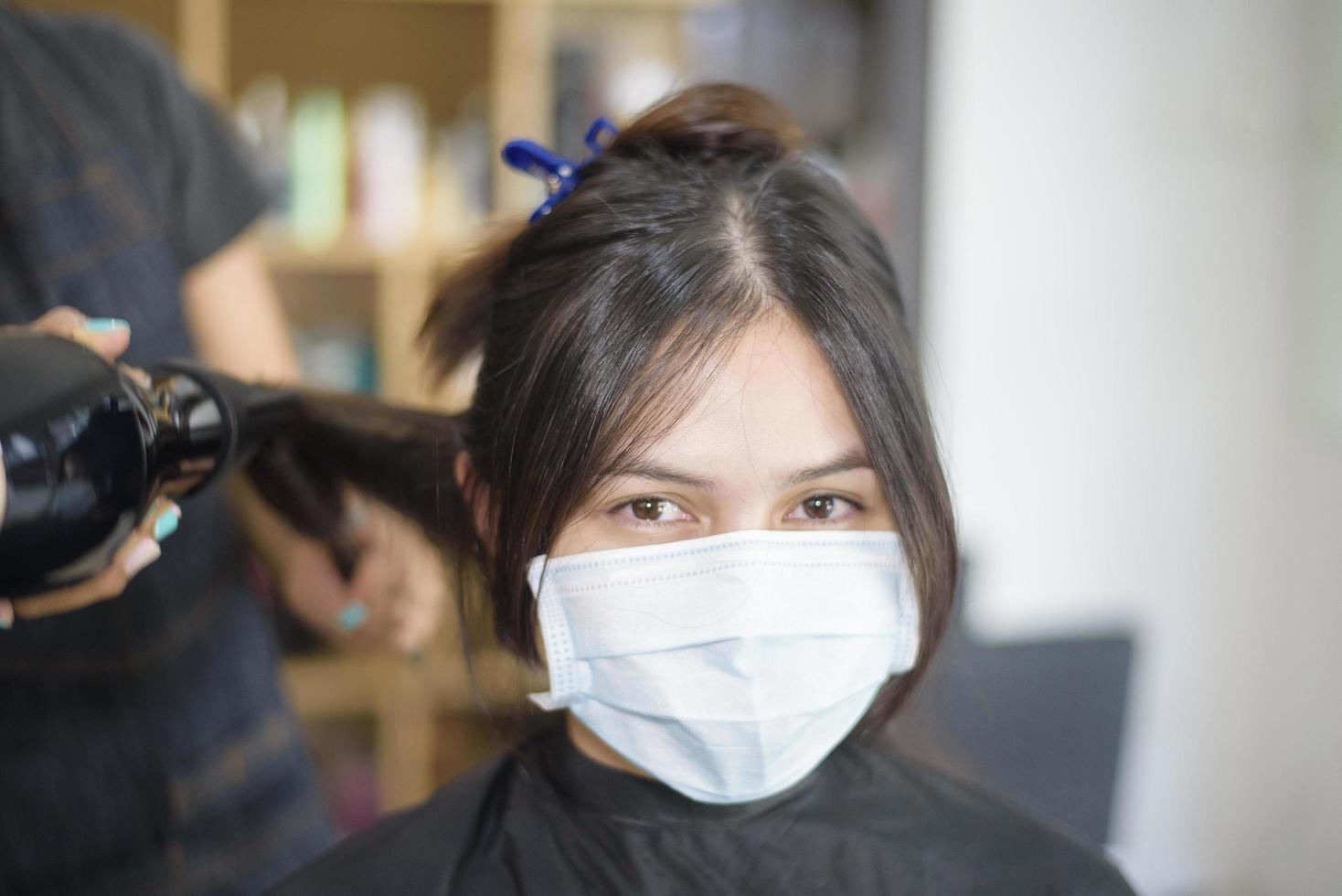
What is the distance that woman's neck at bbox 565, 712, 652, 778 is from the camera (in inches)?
36.5

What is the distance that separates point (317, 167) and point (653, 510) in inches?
68.2

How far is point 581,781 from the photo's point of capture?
3.09ft

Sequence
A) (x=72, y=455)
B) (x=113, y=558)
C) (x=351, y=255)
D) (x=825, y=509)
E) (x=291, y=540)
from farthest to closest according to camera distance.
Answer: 1. (x=351, y=255)
2. (x=291, y=540)
3. (x=825, y=509)
4. (x=113, y=558)
5. (x=72, y=455)

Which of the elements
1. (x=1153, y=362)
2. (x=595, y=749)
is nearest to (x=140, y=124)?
(x=595, y=749)

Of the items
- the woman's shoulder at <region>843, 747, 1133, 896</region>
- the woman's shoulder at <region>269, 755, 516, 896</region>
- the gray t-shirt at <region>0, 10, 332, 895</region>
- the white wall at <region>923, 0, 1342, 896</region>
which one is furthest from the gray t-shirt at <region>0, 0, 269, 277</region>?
the white wall at <region>923, 0, 1342, 896</region>

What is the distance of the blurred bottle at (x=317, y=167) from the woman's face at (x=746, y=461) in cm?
165

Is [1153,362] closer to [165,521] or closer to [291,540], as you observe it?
[291,540]

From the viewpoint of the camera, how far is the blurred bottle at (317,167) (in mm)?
2270

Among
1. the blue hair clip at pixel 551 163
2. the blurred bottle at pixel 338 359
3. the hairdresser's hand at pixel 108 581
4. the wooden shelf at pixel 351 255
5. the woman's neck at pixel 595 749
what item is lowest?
the woman's neck at pixel 595 749

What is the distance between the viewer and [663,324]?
2.69ft

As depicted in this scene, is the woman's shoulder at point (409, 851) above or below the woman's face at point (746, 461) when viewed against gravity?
below

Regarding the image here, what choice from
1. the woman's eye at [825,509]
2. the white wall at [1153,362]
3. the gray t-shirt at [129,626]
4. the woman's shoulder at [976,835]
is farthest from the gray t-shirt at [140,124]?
the white wall at [1153,362]

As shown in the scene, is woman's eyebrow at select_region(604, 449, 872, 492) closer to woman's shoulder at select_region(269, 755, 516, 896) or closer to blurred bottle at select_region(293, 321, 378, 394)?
woman's shoulder at select_region(269, 755, 516, 896)

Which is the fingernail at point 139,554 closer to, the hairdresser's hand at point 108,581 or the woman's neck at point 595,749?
the hairdresser's hand at point 108,581
